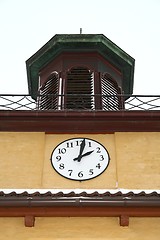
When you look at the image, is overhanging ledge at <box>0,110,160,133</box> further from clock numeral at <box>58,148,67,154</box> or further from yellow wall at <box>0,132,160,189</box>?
clock numeral at <box>58,148,67,154</box>

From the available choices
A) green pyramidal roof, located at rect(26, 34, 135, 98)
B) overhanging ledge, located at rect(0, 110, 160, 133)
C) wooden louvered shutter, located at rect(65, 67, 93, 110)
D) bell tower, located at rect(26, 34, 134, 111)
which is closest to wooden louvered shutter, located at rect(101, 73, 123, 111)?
bell tower, located at rect(26, 34, 134, 111)

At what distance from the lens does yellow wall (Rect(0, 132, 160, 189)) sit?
11.7 metres

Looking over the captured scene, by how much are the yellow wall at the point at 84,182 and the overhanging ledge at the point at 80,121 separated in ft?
0.44

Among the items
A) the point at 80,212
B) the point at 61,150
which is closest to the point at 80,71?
the point at 61,150

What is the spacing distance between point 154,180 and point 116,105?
10.6 feet

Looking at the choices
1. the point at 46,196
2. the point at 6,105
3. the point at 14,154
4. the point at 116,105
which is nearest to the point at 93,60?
the point at 116,105

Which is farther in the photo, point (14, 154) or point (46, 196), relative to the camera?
point (14, 154)

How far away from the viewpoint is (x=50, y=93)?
1505 cm

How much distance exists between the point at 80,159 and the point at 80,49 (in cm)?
415

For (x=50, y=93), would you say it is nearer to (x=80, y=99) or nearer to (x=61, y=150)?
(x=80, y=99)

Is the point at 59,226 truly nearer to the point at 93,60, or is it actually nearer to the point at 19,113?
the point at 19,113

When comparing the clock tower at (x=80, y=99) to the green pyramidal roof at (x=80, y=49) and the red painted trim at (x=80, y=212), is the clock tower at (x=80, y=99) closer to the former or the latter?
the green pyramidal roof at (x=80, y=49)

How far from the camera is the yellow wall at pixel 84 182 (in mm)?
11703

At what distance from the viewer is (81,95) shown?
44.7 ft
